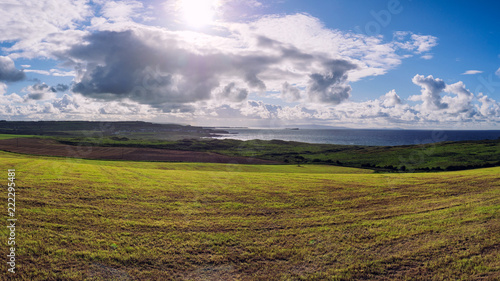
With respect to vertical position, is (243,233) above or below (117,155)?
above

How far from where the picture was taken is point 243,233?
13758 millimetres

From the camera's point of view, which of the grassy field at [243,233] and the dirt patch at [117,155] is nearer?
the grassy field at [243,233]

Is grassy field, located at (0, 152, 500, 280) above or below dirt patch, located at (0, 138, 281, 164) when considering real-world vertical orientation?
above

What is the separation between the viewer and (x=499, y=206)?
18.0m

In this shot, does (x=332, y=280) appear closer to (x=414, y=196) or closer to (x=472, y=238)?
(x=472, y=238)

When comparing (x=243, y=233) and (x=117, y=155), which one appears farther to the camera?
(x=117, y=155)

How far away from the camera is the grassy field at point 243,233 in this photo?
10492 millimetres

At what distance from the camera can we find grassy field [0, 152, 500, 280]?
10.5 meters

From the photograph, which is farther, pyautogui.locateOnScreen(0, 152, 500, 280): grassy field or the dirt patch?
the dirt patch

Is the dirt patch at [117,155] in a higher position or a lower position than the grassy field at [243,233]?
lower

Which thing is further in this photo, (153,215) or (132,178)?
(132,178)

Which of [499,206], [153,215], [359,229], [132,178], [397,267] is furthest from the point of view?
[132,178]

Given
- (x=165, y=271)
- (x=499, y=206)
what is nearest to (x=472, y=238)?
(x=499, y=206)

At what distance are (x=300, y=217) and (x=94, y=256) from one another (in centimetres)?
1128
